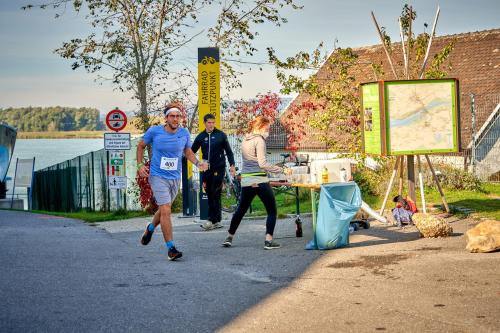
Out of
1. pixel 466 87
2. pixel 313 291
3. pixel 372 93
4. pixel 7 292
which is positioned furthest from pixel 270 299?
pixel 466 87

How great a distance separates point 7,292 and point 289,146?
74.1 feet

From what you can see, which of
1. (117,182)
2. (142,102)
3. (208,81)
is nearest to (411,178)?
(208,81)

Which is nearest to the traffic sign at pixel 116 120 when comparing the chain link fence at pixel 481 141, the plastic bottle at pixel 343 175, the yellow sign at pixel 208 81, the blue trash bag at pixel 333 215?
the yellow sign at pixel 208 81

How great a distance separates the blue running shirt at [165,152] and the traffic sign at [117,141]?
10.7 metres

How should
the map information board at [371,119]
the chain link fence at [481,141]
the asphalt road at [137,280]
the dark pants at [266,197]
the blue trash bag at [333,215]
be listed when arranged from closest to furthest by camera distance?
the asphalt road at [137,280] → the blue trash bag at [333,215] → the dark pants at [266,197] → the map information board at [371,119] → the chain link fence at [481,141]

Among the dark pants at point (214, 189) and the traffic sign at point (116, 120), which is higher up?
the traffic sign at point (116, 120)

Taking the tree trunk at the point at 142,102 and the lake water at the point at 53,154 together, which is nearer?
the tree trunk at the point at 142,102

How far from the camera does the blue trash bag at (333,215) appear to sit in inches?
428

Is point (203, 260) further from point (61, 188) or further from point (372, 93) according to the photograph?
point (61, 188)

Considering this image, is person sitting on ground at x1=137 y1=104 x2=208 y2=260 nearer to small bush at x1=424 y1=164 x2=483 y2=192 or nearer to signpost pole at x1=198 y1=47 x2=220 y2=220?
signpost pole at x1=198 y1=47 x2=220 y2=220

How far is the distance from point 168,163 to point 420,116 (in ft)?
16.7

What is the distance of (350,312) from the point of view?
23.1 ft

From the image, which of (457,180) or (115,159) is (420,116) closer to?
(457,180)

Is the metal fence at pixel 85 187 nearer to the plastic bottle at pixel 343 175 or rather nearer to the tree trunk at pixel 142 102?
the tree trunk at pixel 142 102
